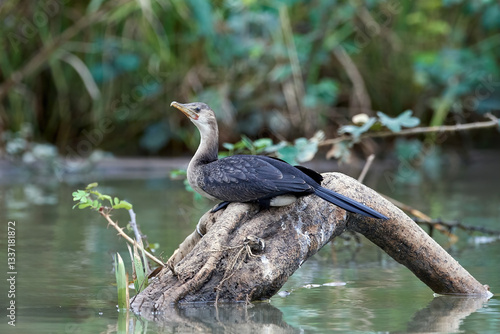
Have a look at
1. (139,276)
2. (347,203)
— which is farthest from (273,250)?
(139,276)

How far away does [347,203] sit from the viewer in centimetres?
366

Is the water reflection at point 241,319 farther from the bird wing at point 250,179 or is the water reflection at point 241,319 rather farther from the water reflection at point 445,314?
the bird wing at point 250,179

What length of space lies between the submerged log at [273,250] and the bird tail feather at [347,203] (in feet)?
0.53

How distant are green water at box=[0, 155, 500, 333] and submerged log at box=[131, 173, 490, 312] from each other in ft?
0.29

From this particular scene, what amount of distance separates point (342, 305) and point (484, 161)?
8026 mm

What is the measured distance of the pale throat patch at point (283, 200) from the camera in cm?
371

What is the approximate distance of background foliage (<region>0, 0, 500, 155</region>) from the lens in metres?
10.1

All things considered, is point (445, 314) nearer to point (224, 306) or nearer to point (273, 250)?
point (273, 250)

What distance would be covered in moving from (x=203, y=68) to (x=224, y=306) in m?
7.34

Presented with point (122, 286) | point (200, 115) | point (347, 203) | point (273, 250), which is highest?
point (200, 115)

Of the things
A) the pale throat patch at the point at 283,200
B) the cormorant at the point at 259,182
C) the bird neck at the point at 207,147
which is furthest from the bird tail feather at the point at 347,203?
the bird neck at the point at 207,147

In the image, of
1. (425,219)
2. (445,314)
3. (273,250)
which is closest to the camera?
(445,314)

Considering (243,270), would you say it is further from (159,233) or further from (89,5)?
(89,5)

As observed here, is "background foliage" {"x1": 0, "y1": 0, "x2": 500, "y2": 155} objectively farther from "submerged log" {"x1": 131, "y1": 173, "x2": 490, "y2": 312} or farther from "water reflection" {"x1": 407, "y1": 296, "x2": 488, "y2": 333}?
"water reflection" {"x1": 407, "y1": 296, "x2": 488, "y2": 333}
